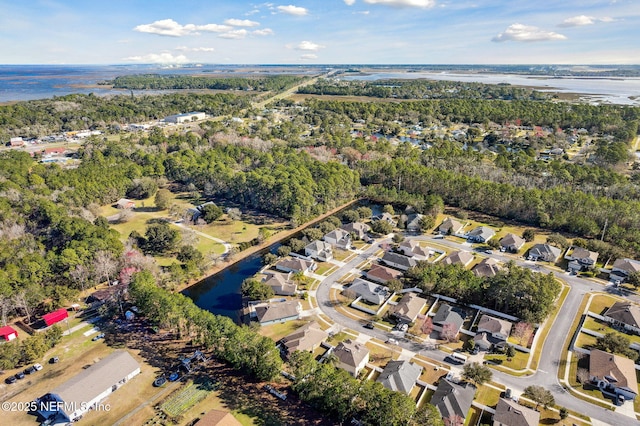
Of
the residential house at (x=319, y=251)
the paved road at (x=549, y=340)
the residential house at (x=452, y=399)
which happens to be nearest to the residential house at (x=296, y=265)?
the residential house at (x=319, y=251)

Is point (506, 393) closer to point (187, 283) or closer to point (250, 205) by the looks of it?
point (187, 283)

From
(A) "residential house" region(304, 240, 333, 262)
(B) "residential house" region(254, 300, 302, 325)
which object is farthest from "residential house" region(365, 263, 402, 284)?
(B) "residential house" region(254, 300, 302, 325)

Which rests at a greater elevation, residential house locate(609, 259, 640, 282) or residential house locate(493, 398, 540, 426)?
residential house locate(609, 259, 640, 282)

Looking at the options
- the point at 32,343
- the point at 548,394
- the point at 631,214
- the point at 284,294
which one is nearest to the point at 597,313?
the point at 548,394

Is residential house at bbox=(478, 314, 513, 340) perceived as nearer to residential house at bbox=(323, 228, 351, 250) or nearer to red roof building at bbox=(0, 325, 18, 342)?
residential house at bbox=(323, 228, 351, 250)

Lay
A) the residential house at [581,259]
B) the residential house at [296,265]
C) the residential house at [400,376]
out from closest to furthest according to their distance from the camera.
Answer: the residential house at [400,376]
the residential house at [581,259]
the residential house at [296,265]

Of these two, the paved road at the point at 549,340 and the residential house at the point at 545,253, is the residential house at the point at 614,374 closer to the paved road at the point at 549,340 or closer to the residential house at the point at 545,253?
the paved road at the point at 549,340
